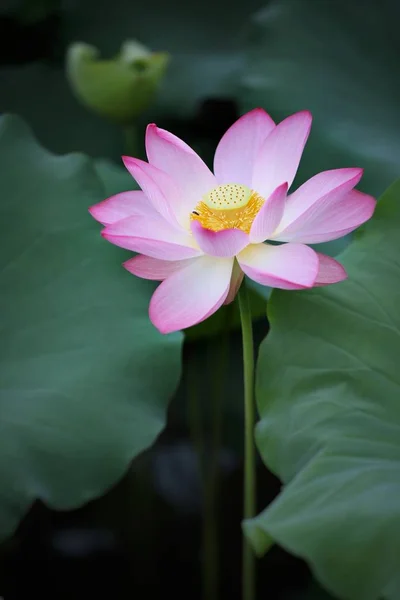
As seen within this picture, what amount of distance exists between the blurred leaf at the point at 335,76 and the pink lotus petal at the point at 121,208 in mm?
453

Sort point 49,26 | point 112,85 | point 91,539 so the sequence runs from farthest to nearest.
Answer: point 49,26, point 91,539, point 112,85

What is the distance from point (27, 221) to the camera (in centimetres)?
77

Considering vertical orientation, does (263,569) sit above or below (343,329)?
below

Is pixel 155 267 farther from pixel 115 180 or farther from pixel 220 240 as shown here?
Result: pixel 115 180

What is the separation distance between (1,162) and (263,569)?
0.80 m

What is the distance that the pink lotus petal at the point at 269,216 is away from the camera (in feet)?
1.70

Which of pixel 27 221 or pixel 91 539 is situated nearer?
pixel 27 221

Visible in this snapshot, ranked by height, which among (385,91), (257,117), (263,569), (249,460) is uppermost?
(257,117)

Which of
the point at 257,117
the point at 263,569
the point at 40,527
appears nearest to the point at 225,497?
the point at 263,569

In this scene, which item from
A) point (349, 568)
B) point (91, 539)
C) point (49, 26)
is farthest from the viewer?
point (49, 26)

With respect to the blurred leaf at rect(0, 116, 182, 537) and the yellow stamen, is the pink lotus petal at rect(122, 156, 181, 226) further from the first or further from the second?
the blurred leaf at rect(0, 116, 182, 537)

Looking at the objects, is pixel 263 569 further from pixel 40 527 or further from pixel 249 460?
pixel 249 460

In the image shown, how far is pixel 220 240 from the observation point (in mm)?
521

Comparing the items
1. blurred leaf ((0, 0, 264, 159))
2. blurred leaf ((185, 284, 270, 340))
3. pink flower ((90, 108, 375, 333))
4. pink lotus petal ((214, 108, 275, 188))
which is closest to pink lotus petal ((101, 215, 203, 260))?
pink flower ((90, 108, 375, 333))
